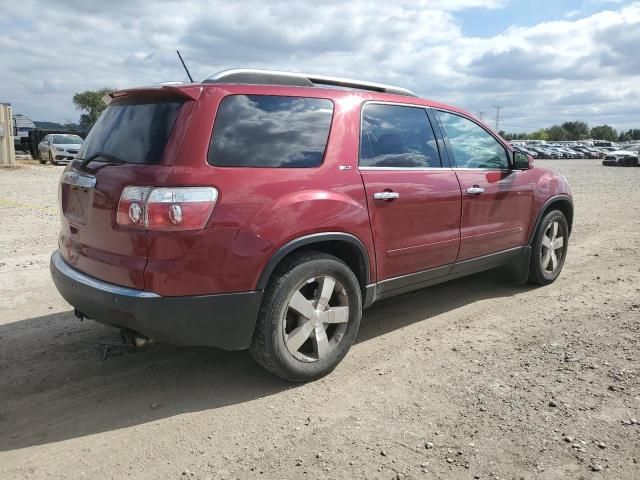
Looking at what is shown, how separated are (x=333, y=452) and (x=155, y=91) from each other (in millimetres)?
2272

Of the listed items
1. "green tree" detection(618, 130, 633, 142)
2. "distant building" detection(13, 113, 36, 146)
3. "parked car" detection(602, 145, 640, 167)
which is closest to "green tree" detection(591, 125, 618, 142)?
"green tree" detection(618, 130, 633, 142)

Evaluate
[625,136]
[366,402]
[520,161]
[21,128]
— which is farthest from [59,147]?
[625,136]

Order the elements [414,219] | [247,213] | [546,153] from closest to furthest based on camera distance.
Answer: [247,213], [414,219], [546,153]

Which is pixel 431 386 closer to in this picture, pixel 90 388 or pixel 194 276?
pixel 194 276

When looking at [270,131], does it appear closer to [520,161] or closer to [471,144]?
[471,144]

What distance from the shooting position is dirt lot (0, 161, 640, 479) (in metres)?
2.72

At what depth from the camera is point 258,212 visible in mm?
3111

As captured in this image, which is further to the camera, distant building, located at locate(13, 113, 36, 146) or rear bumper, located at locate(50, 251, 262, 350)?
distant building, located at locate(13, 113, 36, 146)

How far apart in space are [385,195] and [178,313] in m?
1.64

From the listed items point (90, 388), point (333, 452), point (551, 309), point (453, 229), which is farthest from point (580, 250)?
point (90, 388)

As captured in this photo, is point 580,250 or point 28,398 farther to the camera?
point 580,250

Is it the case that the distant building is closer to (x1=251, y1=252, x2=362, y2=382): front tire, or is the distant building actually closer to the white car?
the white car

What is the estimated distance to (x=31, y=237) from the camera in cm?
815

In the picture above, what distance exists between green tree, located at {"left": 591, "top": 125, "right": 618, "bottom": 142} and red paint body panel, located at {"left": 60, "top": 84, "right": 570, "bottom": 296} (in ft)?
503
